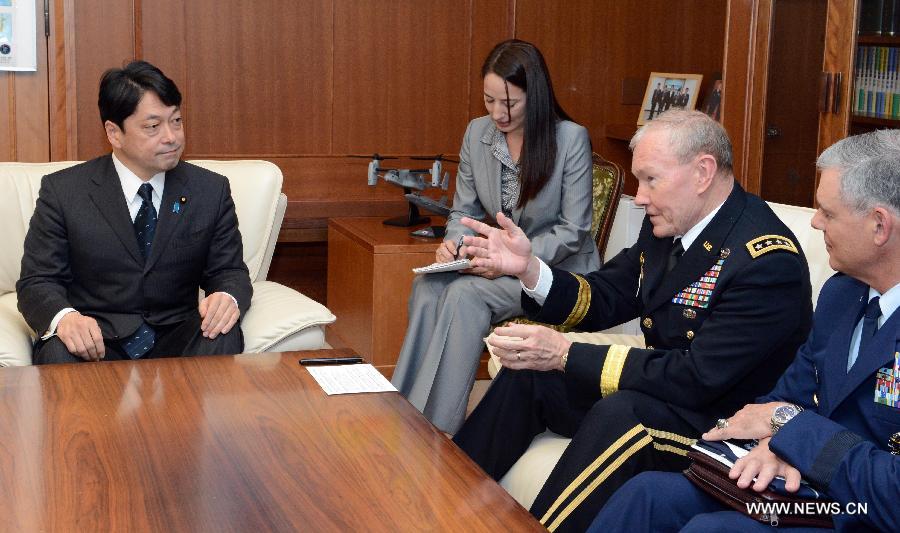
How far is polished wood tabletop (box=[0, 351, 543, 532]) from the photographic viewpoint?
5.61 feet

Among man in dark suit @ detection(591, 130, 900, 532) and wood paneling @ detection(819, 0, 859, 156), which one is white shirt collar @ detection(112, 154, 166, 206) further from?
wood paneling @ detection(819, 0, 859, 156)

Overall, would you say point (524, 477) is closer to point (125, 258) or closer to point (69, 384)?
point (69, 384)

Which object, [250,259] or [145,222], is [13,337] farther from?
[250,259]

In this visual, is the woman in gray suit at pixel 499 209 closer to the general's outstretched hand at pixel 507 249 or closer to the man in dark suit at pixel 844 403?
A: the general's outstretched hand at pixel 507 249

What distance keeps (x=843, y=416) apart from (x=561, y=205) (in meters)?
1.84

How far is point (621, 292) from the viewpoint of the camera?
279 cm

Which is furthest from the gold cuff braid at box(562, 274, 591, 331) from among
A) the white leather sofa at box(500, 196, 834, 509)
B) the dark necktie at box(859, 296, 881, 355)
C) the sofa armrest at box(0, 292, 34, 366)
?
the sofa armrest at box(0, 292, 34, 366)

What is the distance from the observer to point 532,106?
3.60 m

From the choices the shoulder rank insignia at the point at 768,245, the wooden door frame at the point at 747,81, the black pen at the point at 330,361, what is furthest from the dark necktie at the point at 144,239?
the wooden door frame at the point at 747,81

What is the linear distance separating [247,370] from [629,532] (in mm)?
1004

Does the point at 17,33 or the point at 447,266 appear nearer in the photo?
the point at 447,266

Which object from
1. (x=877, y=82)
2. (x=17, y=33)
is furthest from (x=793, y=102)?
(x=17, y=33)

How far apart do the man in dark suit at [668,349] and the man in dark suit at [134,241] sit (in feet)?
2.93

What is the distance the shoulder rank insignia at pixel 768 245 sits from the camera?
230 cm
